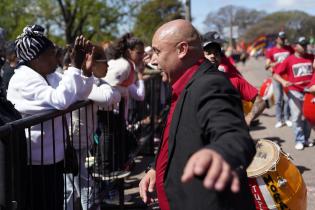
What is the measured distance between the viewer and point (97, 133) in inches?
204

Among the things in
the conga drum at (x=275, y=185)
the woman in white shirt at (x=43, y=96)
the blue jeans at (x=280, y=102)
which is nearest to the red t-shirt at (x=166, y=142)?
the woman in white shirt at (x=43, y=96)

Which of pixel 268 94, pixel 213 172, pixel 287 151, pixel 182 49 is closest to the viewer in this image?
pixel 213 172

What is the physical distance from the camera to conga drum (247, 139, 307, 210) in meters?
3.76

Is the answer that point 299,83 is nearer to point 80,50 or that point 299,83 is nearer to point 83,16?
point 80,50

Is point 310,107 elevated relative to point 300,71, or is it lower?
lower

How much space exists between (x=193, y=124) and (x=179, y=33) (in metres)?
0.44

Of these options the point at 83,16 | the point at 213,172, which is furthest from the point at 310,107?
the point at 83,16

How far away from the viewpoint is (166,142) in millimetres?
2357

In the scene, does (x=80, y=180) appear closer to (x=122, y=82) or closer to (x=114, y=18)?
(x=122, y=82)

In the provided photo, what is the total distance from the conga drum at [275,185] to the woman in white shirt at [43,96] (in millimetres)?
1465

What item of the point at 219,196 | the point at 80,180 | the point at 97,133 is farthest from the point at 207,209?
the point at 97,133

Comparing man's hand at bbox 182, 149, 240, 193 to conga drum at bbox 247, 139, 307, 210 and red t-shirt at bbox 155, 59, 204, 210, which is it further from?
conga drum at bbox 247, 139, 307, 210

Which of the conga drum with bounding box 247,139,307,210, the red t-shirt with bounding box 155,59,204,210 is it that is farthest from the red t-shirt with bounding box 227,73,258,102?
the red t-shirt with bounding box 155,59,204,210

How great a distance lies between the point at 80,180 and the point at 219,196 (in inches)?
99.0
